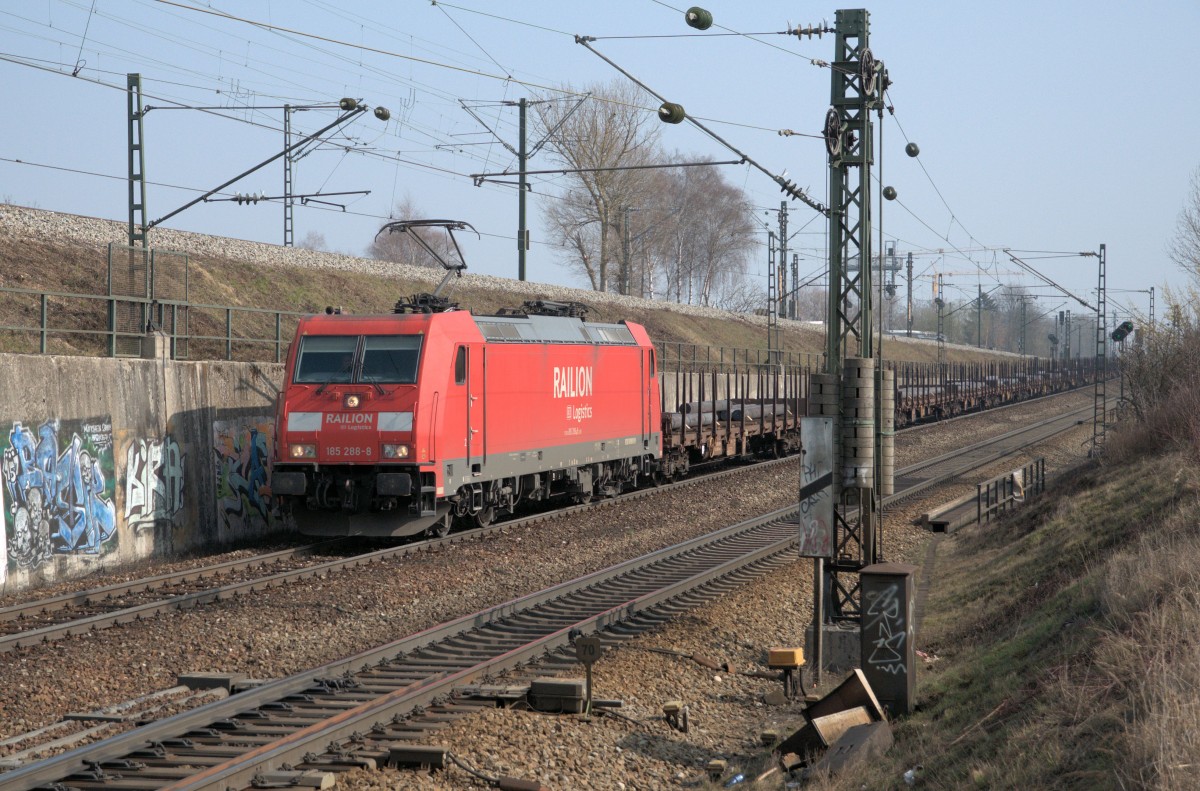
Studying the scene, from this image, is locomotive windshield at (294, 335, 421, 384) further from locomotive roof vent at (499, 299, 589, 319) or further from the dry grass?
the dry grass

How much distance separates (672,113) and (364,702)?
370 inches

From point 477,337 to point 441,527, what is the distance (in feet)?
10.1

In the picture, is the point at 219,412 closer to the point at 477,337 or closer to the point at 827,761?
the point at 477,337

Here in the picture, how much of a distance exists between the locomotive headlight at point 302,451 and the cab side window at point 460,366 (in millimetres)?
2319

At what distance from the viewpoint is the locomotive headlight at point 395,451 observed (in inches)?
636

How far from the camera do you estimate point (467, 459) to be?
1741cm

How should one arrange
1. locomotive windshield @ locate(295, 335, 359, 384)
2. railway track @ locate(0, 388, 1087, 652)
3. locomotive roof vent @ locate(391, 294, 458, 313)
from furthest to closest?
1. locomotive roof vent @ locate(391, 294, 458, 313)
2. locomotive windshield @ locate(295, 335, 359, 384)
3. railway track @ locate(0, 388, 1087, 652)

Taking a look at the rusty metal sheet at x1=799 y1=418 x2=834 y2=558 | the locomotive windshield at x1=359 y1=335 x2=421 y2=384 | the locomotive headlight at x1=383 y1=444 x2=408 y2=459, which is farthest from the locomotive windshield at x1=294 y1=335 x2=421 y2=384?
the rusty metal sheet at x1=799 y1=418 x2=834 y2=558

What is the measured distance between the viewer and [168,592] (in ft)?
43.3

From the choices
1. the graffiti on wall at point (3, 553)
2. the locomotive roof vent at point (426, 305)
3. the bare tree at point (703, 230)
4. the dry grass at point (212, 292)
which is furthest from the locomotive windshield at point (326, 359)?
the bare tree at point (703, 230)

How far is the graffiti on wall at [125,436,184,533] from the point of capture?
53.9 ft

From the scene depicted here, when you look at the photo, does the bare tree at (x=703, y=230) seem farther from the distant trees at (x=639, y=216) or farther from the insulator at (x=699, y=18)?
the insulator at (x=699, y=18)

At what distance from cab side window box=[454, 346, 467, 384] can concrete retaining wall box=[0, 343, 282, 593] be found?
4.46m

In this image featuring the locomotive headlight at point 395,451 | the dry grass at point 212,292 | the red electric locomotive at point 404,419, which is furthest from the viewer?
the dry grass at point 212,292
